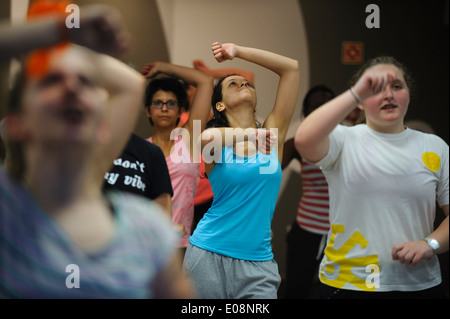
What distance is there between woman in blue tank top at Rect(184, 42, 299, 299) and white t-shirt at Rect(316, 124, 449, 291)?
220mm

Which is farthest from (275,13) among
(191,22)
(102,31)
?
(102,31)

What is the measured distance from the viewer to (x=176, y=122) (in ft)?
7.98

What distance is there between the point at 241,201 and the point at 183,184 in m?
0.65

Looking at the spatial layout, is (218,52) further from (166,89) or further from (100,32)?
(166,89)

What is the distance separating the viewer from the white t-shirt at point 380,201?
1497mm

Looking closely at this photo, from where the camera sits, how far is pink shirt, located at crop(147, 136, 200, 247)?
7.39 feet

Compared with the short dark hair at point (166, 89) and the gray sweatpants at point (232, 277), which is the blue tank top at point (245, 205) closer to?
the gray sweatpants at point (232, 277)

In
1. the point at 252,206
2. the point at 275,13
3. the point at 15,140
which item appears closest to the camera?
the point at 15,140

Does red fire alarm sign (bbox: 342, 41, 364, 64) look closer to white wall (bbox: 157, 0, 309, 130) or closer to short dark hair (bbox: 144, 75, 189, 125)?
white wall (bbox: 157, 0, 309, 130)

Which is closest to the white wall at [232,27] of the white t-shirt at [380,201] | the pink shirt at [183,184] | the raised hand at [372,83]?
the pink shirt at [183,184]

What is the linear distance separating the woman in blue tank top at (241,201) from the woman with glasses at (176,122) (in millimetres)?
367
